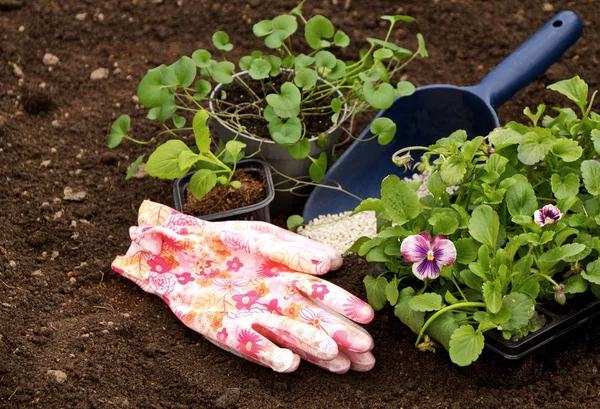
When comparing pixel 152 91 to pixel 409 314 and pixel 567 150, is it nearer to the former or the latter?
pixel 409 314

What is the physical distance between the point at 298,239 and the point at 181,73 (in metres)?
0.48

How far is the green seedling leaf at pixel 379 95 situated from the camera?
6.12 ft

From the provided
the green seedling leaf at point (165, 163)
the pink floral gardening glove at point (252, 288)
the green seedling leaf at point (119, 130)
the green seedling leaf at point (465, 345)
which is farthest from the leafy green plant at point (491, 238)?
the green seedling leaf at point (119, 130)

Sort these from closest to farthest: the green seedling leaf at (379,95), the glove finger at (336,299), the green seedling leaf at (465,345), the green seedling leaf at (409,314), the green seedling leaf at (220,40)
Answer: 1. the green seedling leaf at (465,345)
2. the green seedling leaf at (409,314)
3. the glove finger at (336,299)
4. the green seedling leaf at (379,95)
5. the green seedling leaf at (220,40)

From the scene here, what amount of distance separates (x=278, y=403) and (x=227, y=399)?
104mm

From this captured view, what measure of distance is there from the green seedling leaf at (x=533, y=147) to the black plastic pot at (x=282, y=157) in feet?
1.76

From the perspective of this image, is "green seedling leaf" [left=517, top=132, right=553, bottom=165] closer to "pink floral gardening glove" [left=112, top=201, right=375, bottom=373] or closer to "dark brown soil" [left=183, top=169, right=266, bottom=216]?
"pink floral gardening glove" [left=112, top=201, right=375, bottom=373]

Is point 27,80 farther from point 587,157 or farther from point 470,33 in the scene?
point 587,157

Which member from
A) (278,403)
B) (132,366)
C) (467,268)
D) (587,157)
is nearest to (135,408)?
(132,366)

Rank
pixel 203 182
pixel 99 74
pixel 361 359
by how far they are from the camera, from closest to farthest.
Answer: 1. pixel 361 359
2. pixel 203 182
3. pixel 99 74

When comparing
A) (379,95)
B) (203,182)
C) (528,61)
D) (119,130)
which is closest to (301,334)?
(203,182)

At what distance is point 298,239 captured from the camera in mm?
1828

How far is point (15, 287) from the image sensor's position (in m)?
1.78

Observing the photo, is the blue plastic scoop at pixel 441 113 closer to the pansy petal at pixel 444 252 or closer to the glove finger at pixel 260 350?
the glove finger at pixel 260 350
